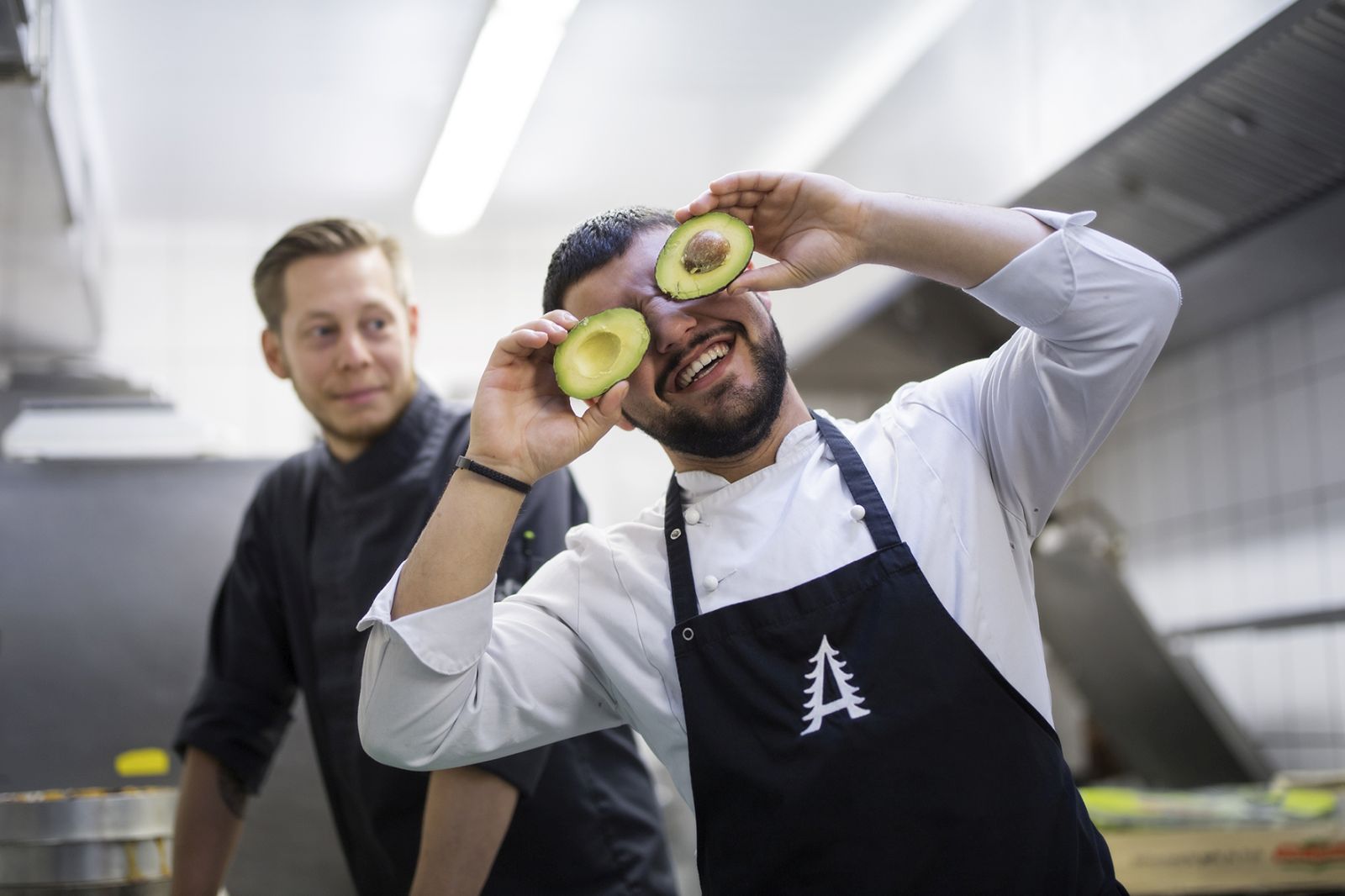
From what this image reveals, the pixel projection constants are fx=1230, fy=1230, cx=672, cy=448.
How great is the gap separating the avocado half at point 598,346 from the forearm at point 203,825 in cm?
93

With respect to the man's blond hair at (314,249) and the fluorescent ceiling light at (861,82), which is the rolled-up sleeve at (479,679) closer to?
the man's blond hair at (314,249)

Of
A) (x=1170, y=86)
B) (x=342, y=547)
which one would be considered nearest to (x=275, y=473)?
(x=342, y=547)

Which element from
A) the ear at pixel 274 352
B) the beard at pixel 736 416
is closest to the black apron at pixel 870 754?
the beard at pixel 736 416

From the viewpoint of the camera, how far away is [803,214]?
126cm

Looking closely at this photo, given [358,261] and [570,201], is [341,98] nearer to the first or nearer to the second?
[570,201]

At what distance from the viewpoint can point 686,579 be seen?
4.20ft

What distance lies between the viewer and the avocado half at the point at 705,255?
3.92 feet

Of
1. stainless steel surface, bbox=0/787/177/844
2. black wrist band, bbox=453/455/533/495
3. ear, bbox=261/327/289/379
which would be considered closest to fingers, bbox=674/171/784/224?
black wrist band, bbox=453/455/533/495

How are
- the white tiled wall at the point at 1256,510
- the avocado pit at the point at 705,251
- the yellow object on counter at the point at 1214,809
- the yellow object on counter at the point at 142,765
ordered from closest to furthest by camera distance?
the avocado pit at the point at 705,251
the yellow object on counter at the point at 1214,809
the yellow object on counter at the point at 142,765
the white tiled wall at the point at 1256,510

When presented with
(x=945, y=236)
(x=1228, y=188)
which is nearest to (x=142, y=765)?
(x=945, y=236)

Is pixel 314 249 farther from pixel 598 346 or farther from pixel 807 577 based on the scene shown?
pixel 807 577

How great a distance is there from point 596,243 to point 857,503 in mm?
409

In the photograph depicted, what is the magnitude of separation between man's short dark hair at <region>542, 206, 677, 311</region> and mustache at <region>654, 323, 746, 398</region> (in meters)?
0.16

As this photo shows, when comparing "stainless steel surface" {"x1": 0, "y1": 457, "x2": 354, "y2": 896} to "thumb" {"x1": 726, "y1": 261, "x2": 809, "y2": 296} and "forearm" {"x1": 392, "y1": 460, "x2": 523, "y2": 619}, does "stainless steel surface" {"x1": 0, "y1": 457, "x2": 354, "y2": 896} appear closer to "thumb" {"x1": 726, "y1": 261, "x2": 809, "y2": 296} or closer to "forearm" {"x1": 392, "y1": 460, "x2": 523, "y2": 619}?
"forearm" {"x1": 392, "y1": 460, "x2": 523, "y2": 619}
